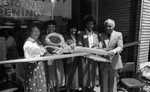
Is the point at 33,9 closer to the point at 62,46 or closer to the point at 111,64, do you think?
the point at 62,46

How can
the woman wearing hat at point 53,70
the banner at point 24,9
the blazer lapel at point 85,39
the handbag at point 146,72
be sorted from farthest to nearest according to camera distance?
1. the banner at point 24,9
2. the handbag at point 146,72
3. the blazer lapel at point 85,39
4. the woman wearing hat at point 53,70

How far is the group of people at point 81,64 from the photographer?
2406mm

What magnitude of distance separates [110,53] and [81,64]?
58 centimetres

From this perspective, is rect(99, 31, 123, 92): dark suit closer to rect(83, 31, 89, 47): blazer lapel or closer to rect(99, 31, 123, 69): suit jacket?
rect(99, 31, 123, 69): suit jacket

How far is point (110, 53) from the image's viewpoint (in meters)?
2.59

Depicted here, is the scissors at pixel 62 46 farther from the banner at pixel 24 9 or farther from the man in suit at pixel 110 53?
the banner at pixel 24 9

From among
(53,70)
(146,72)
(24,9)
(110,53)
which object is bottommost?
(146,72)

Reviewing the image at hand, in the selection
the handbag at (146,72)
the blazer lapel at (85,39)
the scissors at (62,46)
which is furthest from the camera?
the handbag at (146,72)

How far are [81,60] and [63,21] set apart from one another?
2.52m

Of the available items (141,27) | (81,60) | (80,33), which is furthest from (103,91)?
(141,27)

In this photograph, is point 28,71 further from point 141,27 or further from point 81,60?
point 141,27

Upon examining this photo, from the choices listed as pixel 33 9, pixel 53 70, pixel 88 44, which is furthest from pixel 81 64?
pixel 33 9

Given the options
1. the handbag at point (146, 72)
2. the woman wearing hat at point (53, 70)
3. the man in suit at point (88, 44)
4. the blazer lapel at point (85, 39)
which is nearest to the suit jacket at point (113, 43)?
the man in suit at point (88, 44)

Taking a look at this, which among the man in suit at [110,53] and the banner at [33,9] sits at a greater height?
the banner at [33,9]
